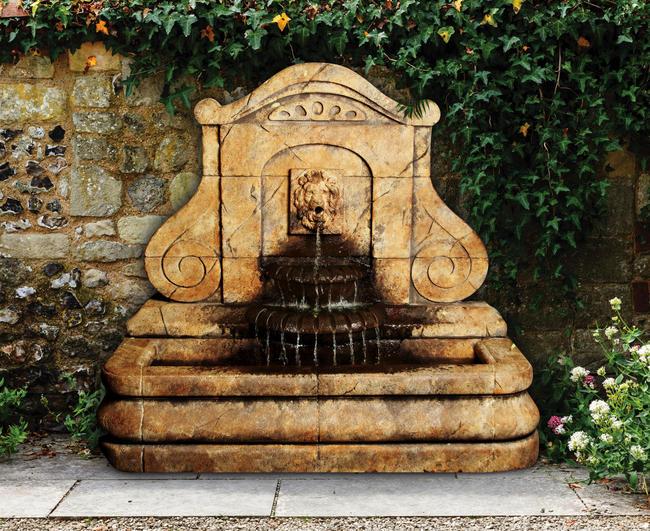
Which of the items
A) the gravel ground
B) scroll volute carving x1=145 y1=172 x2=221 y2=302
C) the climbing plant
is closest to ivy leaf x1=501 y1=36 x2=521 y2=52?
the climbing plant

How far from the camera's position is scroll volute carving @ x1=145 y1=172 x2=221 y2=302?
4.57 metres

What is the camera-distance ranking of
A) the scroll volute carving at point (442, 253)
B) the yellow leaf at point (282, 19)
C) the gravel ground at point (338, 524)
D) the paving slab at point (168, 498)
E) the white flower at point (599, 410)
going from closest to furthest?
the gravel ground at point (338, 524) → the paving slab at point (168, 498) → the white flower at point (599, 410) → the yellow leaf at point (282, 19) → the scroll volute carving at point (442, 253)

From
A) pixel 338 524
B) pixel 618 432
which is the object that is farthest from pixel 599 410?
pixel 338 524

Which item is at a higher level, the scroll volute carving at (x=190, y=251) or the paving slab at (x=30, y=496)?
the scroll volute carving at (x=190, y=251)

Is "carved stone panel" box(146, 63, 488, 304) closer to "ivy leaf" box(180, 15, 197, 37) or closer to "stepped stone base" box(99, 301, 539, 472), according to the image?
"ivy leaf" box(180, 15, 197, 37)

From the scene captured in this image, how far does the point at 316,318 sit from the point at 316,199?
0.69 m

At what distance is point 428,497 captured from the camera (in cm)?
354

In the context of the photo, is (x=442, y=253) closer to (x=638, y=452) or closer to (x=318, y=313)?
(x=318, y=313)

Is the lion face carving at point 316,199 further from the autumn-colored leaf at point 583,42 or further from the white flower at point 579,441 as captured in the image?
Result: the white flower at point 579,441

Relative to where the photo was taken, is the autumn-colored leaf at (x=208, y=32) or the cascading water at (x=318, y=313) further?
the autumn-colored leaf at (x=208, y=32)

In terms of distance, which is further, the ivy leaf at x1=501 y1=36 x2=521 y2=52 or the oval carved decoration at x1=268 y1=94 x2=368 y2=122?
the oval carved decoration at x1=268 y1=94 x2=368 y2=122

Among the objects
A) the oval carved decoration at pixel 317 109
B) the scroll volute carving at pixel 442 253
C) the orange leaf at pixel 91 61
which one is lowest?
the scroll volute carving at pixel 442 253

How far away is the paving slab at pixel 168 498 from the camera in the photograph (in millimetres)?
3391

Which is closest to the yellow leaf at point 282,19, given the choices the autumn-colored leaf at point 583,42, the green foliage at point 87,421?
the autumn-colored leaf at point 583,42
